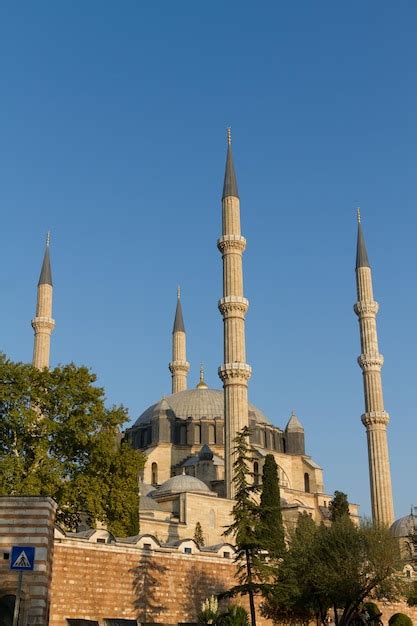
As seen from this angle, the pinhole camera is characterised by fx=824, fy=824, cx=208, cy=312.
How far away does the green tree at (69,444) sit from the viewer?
23.3 meters

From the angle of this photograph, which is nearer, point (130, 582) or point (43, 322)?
point (130, 582)

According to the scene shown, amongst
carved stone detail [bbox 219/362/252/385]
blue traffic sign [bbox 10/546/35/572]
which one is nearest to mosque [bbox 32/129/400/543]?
carved stone detail [bbox 219/362/252/385]

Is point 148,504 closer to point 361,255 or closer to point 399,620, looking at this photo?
point 399,620

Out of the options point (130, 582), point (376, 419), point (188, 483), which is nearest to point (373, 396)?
point (376, 419)

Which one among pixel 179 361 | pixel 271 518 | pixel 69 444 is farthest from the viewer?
pixel 179 361

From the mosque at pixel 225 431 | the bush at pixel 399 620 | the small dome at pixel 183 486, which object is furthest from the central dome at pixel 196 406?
the bush at pixel 399 620

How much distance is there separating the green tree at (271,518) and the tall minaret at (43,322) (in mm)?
11561

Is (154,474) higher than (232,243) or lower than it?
lower

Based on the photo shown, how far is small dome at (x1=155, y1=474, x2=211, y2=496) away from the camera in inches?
1375

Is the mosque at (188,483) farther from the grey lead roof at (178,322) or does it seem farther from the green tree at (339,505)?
the green tree at (339,505)

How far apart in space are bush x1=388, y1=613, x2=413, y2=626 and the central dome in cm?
1900

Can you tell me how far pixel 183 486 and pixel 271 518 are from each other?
10.3 meters

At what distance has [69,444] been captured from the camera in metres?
24.1

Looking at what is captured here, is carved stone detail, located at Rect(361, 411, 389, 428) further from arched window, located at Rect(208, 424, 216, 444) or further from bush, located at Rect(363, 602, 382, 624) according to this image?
bush, located at Rect(363, 602, 382, 624)
